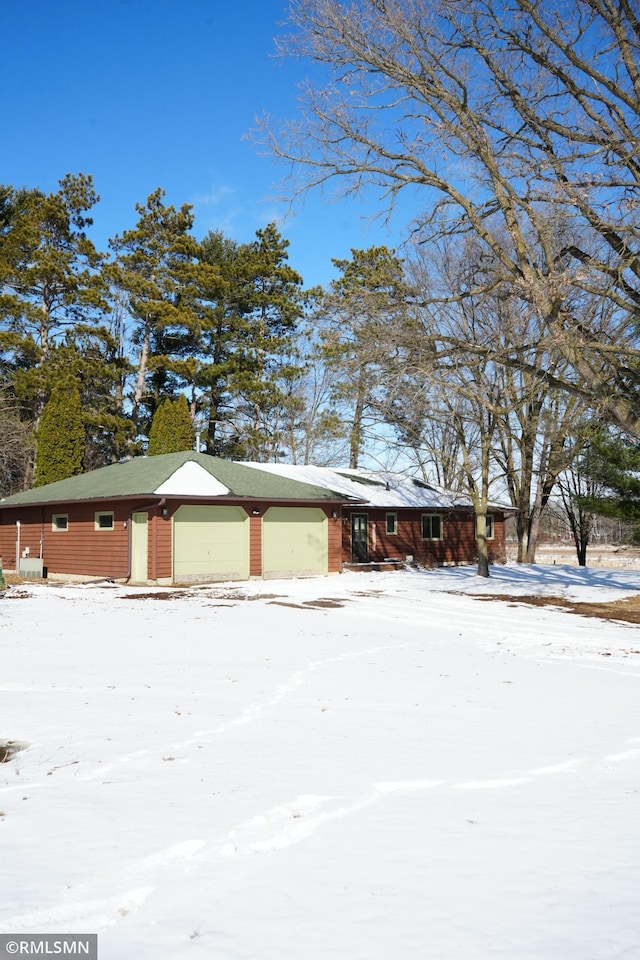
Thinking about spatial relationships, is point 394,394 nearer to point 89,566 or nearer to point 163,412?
point 89,566

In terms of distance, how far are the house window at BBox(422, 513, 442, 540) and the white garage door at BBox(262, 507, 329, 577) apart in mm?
6673

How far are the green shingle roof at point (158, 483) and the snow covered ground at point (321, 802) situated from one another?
11.8 m

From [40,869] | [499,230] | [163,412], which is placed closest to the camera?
[40,869]

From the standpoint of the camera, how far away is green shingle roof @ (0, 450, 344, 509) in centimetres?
2145

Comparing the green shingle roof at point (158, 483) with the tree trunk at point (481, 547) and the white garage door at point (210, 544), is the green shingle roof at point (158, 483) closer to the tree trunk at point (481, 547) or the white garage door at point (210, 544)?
the white garage door at point (210, 544)

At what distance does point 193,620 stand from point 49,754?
776 cm

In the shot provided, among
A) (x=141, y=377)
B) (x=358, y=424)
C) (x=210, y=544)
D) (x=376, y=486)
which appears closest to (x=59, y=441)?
(x=141, y=377)

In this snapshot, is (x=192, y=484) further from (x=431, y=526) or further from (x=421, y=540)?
(x=431, y=526)

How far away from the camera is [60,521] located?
78.6ft

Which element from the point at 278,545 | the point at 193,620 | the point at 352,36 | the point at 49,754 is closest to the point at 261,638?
the point at 193,620

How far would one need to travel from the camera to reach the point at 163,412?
3419 centimetres

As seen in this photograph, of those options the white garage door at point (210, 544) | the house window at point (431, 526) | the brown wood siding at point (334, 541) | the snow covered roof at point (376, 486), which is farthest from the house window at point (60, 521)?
the house window at point (431, 526)

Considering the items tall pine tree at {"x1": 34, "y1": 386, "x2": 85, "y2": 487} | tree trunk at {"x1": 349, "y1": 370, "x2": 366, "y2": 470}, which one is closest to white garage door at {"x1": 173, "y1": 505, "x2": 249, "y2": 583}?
tree trunk at {"x1": 349, "y1": 370, "x2": 366, "y2": 470}

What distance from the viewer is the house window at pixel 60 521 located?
23.6m
